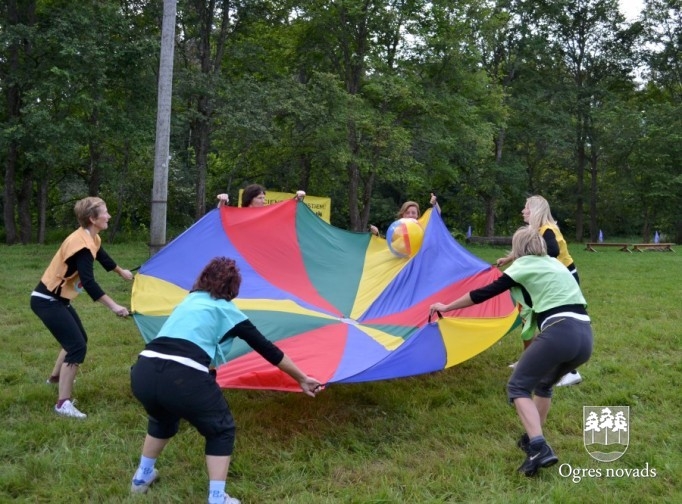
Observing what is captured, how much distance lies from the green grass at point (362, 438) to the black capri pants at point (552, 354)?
0.52 metres

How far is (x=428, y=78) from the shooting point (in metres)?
15.7

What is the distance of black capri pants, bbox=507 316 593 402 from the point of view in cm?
318

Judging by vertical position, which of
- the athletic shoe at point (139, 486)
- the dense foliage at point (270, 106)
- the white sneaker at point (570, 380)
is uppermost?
the dense foliage at point (270, 106)

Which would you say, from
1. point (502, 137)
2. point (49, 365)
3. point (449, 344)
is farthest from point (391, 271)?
point (502, 137)

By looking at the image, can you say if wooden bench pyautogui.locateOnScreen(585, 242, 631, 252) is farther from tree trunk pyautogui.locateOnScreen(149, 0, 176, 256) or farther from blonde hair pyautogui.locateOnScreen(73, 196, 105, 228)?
blonde hair pyautogui.locateOnScreen(73, 196, 105, 228)

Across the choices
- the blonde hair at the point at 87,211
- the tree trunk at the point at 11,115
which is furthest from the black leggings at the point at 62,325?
the tree trunk at the point at 11,115

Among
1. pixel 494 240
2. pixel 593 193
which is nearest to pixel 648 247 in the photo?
pixel 494 240

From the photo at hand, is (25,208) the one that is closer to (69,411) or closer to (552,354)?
(69,411)

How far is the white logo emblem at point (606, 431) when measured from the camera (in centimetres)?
357

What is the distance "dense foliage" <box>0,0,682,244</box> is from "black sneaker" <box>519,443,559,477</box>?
1028 centimetres

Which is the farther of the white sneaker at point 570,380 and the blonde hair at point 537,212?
the white sneaker at point 570,380

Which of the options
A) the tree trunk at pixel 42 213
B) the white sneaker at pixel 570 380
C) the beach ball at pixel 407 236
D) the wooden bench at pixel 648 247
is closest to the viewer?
the white sneaker at pixel 570 380

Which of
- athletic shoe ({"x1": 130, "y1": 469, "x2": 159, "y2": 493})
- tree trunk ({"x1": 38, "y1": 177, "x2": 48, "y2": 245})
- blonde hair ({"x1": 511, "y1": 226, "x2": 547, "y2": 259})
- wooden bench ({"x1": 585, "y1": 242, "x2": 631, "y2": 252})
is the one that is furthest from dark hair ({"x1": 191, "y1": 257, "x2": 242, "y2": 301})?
wooden bench ({"x1": 585, "y1": 242, "x2": 631, "y2": 252})

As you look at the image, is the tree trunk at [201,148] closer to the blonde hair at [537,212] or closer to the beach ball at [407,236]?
the beach ball at [407,236]
